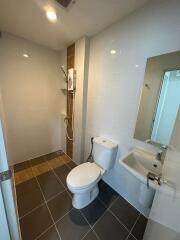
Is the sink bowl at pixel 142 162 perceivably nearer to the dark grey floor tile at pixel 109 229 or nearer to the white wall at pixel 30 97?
the dark grey floor tile at pixel 109 229

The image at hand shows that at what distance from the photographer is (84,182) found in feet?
4.23

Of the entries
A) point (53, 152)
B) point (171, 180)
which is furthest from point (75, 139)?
point (171, 180)

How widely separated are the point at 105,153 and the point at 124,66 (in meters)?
1.13

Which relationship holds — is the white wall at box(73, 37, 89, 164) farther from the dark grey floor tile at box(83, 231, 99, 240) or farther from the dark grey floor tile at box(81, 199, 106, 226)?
the dark grey floor tile at box(83, 231, 99, 240)

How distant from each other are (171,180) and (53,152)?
2443mm

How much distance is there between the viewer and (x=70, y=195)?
5.16ft

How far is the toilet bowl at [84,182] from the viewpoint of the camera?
125 centimetres

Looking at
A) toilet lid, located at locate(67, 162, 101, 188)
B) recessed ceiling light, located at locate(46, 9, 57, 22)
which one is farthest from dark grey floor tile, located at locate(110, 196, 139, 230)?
recessed ceiling light, located at locate(46, 9, 57, 22)

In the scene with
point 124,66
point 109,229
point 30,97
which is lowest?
point 109,229

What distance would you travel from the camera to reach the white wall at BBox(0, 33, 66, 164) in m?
1.81

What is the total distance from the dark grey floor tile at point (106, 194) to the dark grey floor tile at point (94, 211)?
7 centimetres

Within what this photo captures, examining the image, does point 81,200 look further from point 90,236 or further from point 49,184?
point 49,184

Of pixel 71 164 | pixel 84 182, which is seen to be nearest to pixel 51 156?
pixel 71 164

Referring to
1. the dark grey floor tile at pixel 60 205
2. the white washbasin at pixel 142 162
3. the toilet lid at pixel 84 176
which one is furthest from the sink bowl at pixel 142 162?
the dark grey floor tile at pixel 60 205
